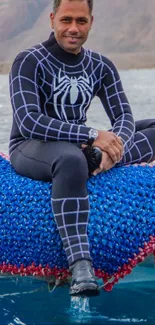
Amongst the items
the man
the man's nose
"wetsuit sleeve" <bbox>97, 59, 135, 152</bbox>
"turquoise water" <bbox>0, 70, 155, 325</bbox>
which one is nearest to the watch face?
the man

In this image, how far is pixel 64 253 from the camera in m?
1.92

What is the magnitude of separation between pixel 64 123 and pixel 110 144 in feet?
0.50

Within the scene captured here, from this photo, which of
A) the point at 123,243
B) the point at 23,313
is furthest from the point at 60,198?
the point at 23,313

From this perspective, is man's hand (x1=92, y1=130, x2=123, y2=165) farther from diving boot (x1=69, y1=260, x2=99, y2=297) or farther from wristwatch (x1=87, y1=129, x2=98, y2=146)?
diving boot (x1=69, y1=260, x2=99, y2=297)

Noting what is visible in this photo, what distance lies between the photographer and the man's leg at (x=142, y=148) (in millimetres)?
2223

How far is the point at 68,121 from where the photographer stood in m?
2.12

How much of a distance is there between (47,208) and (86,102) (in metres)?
0.41

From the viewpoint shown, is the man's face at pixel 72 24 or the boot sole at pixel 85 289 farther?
the man's face at pixel 72 24

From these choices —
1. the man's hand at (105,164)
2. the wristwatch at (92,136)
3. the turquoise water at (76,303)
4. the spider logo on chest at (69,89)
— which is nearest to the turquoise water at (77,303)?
the turquoise water at (76,303)

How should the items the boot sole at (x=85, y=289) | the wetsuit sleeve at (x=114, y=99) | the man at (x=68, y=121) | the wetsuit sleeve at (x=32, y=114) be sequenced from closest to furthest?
the boot sole at (x=85, y=289)
the man at (x=68, y=121)
the wetsuit sleeve at (x=32, y=114)
the wetsuit sleeve at (x=114, y=99)

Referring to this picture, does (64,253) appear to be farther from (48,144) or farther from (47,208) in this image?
(48,144)

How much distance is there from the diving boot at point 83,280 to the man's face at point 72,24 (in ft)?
2.30

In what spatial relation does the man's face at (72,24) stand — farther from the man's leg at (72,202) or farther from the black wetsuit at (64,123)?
the man's leg at (72,202)

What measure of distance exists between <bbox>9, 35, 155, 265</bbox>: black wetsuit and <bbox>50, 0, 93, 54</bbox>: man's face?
36 mm
